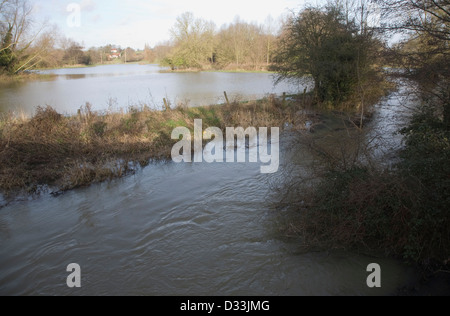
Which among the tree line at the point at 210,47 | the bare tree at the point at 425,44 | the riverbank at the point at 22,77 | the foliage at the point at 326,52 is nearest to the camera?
the bare tree at the point at 425,44

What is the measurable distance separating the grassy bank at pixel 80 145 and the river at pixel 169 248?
892 millimetres

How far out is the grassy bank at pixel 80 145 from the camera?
909 centimetres

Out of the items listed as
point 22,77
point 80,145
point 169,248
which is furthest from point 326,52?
point 22,77

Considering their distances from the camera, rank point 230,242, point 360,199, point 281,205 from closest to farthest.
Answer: point 360,199, point 230,242, point 281,205

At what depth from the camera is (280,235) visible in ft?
19.6

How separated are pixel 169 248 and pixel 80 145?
7.26 meters

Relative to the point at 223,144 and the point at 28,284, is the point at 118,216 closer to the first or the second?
the point at 28,284

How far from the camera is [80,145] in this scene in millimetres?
11219

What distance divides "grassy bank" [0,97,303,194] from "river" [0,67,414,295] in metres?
0.89

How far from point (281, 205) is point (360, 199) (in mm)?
2077

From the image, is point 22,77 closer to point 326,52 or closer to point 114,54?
point 326,52

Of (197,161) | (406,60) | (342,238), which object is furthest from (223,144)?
(342,238)

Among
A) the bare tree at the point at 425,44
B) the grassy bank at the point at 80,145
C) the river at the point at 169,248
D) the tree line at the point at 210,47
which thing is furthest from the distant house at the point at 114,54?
the bare tree at the point at 425,44

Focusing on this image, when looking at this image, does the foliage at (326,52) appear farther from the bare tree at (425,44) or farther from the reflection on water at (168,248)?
the reflection on water at (168,248)
